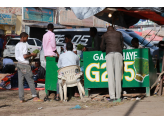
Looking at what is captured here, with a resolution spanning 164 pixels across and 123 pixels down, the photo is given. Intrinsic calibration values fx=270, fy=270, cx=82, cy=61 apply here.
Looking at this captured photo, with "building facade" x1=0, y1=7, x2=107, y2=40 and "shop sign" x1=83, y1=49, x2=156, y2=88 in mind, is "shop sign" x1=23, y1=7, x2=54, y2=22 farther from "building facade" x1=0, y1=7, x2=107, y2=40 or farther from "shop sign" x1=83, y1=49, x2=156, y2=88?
"shop sign" x1=83, y1=49, x2=156, y2=88

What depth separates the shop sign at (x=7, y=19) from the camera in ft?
88.3

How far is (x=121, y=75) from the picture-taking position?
6941 mm

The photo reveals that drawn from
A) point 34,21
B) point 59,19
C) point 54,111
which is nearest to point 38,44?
point 34,21

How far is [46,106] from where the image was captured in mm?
6566

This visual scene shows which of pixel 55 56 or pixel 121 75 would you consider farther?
pixel 55 56

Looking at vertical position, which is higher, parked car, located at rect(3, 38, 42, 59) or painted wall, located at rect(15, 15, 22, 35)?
painted wall, located at rect(15, 15, 22, 35)

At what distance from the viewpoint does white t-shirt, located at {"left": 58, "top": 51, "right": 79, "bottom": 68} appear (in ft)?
23.4

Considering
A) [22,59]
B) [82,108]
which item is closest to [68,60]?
[22,59]

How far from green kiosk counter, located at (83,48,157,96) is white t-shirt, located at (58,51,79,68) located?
0.43m

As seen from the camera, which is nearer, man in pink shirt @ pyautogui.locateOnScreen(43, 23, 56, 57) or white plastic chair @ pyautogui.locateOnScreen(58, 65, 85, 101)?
white plastic chair @ pyautogui.locateOnScreen(58, 65, 85, 101)

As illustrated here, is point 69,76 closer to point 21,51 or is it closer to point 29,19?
point 21,51

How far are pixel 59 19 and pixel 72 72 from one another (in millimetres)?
25253

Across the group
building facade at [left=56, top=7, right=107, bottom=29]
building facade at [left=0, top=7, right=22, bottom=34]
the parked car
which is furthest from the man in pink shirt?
building facade at [left=56, top=7, right=107, bottom=29]
